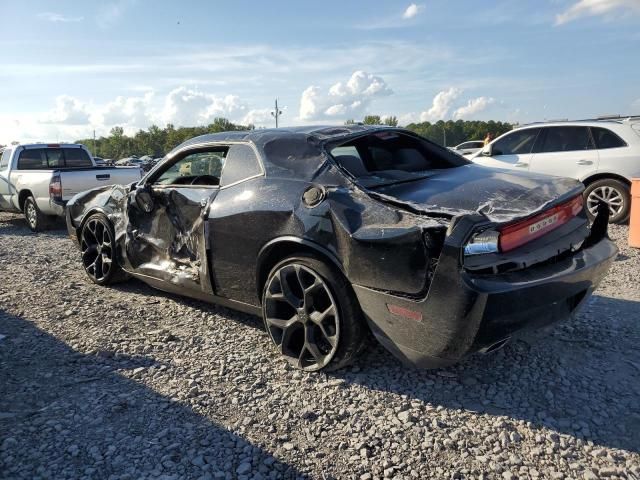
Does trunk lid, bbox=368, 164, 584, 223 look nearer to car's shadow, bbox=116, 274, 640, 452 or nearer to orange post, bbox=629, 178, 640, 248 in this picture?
car's shadow, bbox=116, 274, 640, 452

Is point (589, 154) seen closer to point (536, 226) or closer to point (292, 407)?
point (536, 226)

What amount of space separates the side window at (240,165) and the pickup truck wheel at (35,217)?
7.20 meters

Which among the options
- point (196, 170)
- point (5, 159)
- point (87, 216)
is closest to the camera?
point (196, 170)

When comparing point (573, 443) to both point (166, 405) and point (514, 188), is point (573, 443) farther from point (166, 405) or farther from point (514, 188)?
point (166, 405)

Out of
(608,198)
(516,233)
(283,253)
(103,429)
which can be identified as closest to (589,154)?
(608,198)

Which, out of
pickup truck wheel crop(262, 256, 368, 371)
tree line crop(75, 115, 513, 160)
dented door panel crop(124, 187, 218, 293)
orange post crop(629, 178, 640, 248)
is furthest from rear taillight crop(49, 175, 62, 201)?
tree line crop(75, 115, 513, 160)

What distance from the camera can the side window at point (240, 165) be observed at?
3.69 meters

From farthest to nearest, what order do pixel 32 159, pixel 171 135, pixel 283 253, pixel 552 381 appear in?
pixel 171 135 → pixel 32 159 → pixel 283 253 → pixel 552 381

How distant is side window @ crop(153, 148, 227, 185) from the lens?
162 inches

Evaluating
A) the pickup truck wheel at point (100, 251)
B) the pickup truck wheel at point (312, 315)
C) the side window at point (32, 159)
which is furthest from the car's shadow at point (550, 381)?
the side window at point (32, 159)

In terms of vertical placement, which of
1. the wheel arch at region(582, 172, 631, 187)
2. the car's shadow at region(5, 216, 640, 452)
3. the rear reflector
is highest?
the wheel arch at region(582, 172, 631, 187)

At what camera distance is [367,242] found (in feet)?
9.16

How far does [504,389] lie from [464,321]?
792mm

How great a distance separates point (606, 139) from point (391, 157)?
560 centimetres
